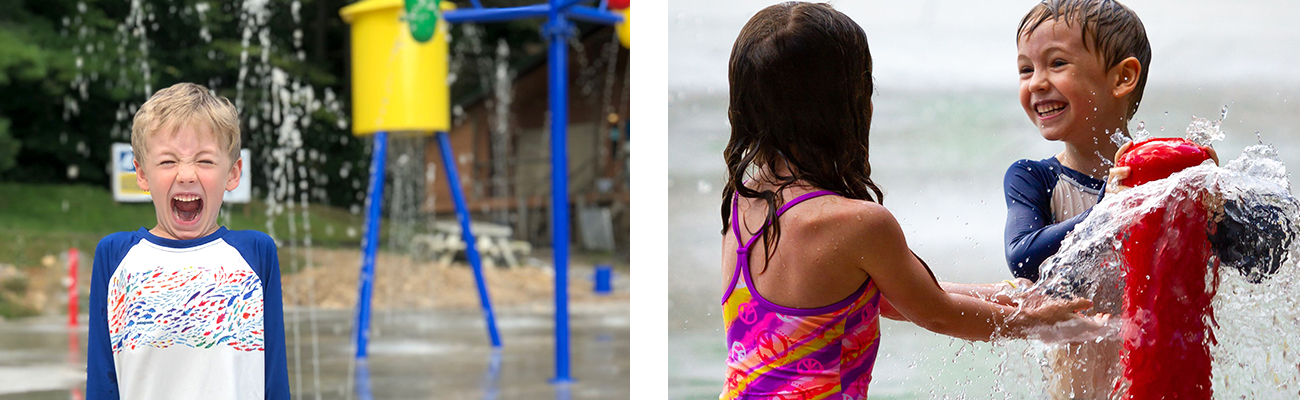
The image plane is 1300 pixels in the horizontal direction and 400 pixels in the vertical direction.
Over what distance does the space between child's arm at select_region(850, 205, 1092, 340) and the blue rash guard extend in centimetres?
15

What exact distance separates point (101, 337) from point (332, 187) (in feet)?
58.7

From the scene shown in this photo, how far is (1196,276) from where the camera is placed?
1.31 m

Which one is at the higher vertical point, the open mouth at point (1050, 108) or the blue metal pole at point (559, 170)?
the open mouth at point (1050, 108)

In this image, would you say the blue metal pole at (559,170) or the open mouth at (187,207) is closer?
the open mouth at (187,207)

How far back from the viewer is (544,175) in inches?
785

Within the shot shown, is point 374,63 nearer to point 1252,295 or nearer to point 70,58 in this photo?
point 1252,295

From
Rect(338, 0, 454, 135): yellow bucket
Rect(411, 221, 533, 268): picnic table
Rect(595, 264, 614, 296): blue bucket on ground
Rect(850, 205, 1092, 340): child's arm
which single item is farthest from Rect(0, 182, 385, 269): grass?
Rect(850, 205, 1092, 340): child's arm

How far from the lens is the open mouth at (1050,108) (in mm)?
1713

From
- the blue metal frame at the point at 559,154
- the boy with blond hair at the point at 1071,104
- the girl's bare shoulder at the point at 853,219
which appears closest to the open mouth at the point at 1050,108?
the boy with blond hair at the point at 1071,104

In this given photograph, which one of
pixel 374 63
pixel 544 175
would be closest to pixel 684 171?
pixel 374 63

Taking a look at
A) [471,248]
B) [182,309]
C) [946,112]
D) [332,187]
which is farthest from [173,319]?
[332,187]

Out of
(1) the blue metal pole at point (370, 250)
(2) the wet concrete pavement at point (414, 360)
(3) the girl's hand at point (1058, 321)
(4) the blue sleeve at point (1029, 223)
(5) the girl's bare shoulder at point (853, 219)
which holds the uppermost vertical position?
(5) the girl's bare shoulder at point (853, 219)

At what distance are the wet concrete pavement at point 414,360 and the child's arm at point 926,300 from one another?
173 inches

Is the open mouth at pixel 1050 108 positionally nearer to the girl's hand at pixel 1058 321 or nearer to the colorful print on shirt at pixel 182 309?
the girl's hand at pixel 1058 321
